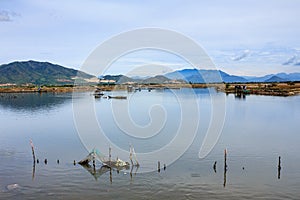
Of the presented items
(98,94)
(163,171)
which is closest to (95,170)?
(163,171)

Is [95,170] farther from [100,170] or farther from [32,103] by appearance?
[32,103]

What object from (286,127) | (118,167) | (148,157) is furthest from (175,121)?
(118,167)

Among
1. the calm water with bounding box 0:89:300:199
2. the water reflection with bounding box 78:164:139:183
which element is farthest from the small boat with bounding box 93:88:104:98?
the water reflection with bounding box 78:164:139:183

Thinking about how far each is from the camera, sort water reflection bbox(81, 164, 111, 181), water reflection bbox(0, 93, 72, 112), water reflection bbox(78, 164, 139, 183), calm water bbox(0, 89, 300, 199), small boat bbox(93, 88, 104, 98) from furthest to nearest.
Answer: small boat bbox(93, 88, 104, 98) → water reflection bbox(0, 93, 72, 112) → water reflection bbox(81, 164, 111, 181) → water reflection bbox(78, 164, 139, 183) → calm water bbox(0, 89, 300, 199)

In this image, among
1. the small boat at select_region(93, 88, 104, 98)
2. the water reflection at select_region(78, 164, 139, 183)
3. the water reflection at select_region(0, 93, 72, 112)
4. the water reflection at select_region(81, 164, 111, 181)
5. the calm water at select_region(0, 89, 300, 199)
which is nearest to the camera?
the calm water at select_region(0, 89, 300, 199)

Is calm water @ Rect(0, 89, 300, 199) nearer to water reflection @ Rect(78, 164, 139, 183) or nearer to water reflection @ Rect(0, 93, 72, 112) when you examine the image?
water reflection @ Rect(78, 164, 139, 183)

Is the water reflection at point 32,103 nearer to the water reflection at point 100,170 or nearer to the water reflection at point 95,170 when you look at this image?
the water reflection at point 95,170

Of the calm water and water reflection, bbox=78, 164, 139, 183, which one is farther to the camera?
water reflection, bbox=78, 164, 139, 183

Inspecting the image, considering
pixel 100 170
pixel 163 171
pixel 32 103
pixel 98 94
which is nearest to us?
pixel 163 171

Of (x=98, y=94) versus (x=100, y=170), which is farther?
(x=98, y=94)

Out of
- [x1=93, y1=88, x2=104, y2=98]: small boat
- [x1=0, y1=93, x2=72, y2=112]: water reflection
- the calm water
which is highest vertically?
[x1=93, y1=88, x2=104, y2=98]: small boat

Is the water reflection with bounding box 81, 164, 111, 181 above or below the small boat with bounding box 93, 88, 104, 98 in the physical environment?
below

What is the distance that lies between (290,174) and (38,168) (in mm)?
17861

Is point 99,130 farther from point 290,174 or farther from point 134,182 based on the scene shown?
point 290,174
